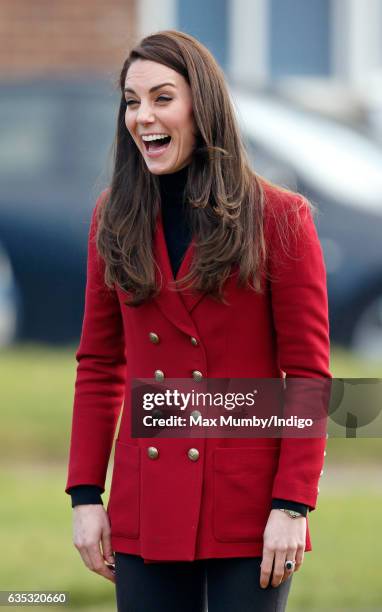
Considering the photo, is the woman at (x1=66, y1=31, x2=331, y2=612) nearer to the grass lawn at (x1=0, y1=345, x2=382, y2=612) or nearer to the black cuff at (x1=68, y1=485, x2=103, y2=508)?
the black cuff at (x1=68, y1=485, x2=103, y2=508)

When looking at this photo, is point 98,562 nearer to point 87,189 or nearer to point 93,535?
point 93,535

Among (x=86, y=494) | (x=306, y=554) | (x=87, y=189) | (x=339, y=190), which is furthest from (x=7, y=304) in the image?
(x=86, y=494)

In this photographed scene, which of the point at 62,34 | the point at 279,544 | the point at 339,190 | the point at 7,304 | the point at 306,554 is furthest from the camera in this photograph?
the point at 62,34

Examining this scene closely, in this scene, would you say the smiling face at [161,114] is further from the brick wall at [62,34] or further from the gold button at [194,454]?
the brick wall at [62,34]

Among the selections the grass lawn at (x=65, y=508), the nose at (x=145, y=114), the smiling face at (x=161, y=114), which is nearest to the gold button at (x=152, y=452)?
the smiling face at (x=161, y=114)

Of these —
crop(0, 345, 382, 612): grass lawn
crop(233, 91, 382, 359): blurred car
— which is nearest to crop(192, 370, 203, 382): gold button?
crop(0, 345, 382, 612): grass lawn

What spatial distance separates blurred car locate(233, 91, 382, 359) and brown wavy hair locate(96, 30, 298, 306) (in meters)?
6.13

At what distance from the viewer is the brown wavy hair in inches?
129

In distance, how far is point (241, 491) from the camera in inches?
129

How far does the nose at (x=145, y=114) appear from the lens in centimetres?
331

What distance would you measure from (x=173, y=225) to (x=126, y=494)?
59cm

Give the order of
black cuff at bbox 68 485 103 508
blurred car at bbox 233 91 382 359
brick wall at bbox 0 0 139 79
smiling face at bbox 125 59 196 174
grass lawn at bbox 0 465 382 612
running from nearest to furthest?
smiling face at bbox 125 59 196 174, black cuff at bbox 68 485 103 508, grass lawn at bbox 0 465 382 612, blurred car at bbox 233 91 382 359, brick wall at bbox 0 0 139 79

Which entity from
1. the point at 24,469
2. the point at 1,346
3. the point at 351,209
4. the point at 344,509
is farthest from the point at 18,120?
the point at 344,509

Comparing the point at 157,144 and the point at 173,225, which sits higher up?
the point at 157,144
